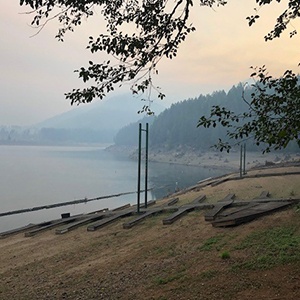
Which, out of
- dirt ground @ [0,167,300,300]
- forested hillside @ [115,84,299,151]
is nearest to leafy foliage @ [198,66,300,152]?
dirt ground @ [0,167,300,300]

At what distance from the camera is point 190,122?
474ft

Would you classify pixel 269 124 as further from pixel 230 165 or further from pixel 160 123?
pixel 160 123

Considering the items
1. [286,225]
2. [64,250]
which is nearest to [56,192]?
[64,250]

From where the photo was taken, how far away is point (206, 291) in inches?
203

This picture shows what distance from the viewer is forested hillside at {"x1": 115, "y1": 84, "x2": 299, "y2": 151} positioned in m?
129

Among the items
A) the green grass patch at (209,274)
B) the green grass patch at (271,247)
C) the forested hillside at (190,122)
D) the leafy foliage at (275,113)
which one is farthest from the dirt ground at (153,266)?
the forested hillside at (190,122)

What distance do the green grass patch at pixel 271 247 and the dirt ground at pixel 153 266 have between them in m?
0.13

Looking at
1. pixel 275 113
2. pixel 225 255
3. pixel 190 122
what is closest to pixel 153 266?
pixel 225 255

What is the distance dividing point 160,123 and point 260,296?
153211 millimetres

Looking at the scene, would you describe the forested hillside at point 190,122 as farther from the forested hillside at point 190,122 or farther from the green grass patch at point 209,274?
the green grass patch at point 209,274

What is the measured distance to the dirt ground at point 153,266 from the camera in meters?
5.28

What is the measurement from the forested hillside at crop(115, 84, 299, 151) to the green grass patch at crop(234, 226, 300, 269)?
381 ft

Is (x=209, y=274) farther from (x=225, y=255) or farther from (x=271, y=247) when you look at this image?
(x=271, y=247)

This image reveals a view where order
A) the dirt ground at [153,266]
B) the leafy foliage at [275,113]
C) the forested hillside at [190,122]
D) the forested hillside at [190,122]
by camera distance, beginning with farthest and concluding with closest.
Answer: the forested hillside at [190,122] < the forested hillside at [190,122] < the dirt ground at [153,266] < the leafy foliage at [275,113]
